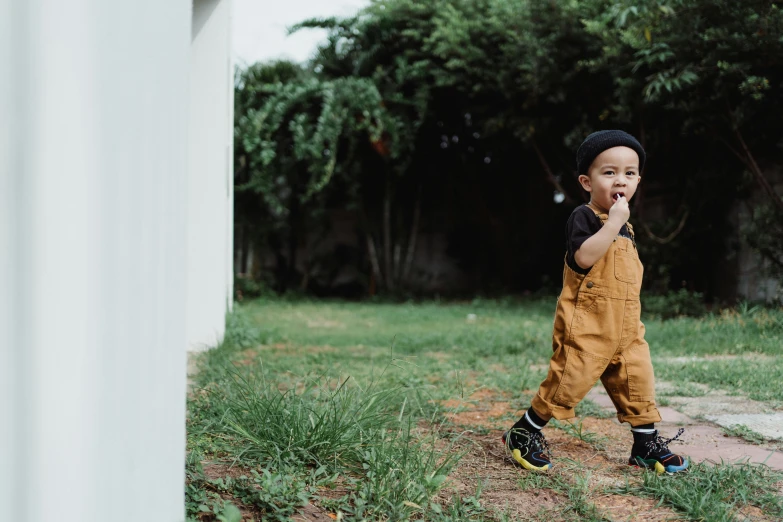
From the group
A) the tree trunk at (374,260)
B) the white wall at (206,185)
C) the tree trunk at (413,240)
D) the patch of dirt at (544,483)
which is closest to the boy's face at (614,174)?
the patch of dirt at (544,483)

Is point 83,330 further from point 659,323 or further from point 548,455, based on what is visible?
point 659,323

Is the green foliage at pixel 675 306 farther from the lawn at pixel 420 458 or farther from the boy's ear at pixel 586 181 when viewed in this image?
the boy's ear at pixel 586 181

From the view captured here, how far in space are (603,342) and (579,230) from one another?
0.36 metres

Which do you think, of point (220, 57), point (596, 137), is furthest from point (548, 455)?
point (220, 57)

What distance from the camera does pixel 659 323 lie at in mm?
5867

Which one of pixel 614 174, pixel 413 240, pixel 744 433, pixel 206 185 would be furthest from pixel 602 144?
pixel 413 240

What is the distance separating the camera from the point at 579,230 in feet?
7.22

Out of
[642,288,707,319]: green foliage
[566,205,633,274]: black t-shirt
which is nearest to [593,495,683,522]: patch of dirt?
[566,205,633,274]: black t-shirt

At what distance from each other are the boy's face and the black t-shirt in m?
0.07

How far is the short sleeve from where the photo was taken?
7.18ft

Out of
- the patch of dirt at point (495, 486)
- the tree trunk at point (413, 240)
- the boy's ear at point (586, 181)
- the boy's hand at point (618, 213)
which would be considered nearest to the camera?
the patch of dirt at point (495, 486)

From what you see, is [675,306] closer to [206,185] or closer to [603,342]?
[206,185]

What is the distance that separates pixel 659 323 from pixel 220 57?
4117mm

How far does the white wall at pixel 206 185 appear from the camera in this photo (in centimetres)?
448
